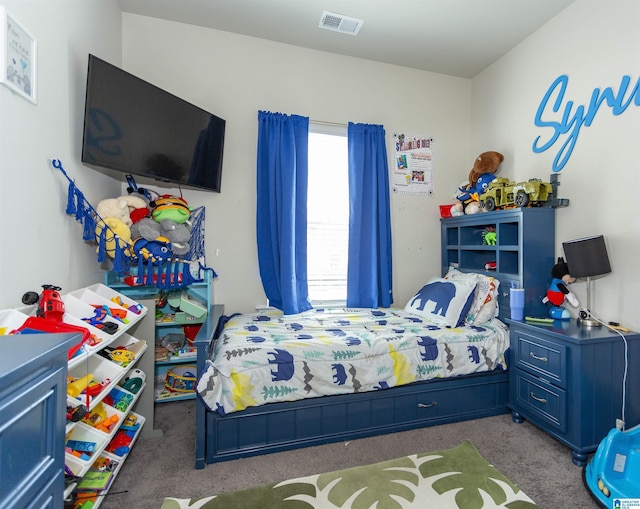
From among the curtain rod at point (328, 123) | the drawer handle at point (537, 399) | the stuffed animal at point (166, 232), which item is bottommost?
the drawer handle at point (537, 399)

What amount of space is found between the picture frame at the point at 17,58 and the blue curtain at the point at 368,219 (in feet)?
6.91

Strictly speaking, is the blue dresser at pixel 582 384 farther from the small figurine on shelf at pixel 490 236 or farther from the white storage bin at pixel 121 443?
the white storage bin at pixel 121 443

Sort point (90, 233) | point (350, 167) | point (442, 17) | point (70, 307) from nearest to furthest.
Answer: point (70, 307) < point (90, 233) < point (442, 17) < point (350, 167)

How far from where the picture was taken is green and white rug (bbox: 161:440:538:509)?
1443mm

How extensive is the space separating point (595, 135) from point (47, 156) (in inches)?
121

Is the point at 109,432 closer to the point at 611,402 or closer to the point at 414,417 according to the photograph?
the point at 414,417

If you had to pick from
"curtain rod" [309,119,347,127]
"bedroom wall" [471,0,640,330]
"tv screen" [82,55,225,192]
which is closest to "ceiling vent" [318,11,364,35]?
"curtain rod" [309,119,347,127]

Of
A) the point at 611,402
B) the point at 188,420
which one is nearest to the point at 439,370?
the point at 611,402

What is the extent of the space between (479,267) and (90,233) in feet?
9.51

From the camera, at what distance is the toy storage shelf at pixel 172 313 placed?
7.42 feet

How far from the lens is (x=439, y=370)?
2.04 m

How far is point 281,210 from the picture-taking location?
2.66m

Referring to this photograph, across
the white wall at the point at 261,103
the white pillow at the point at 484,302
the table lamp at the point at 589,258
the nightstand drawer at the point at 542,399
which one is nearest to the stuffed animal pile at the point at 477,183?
the white wall at the point at 261,103

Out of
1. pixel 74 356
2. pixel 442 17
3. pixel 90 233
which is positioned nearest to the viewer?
pixel 74 356
